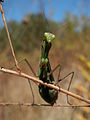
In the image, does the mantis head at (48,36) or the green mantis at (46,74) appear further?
the mantis head at (48,36)

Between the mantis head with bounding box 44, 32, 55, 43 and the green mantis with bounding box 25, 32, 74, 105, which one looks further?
the mantis head with bounding box 44, 32, 55, 43

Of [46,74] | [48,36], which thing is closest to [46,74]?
[46,74]

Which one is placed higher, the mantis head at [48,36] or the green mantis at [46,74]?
the mantis head at [48,36]

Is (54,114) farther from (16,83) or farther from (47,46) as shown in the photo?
(47,46)

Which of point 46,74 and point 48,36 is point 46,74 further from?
point 48,36

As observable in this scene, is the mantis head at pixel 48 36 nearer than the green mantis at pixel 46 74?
No

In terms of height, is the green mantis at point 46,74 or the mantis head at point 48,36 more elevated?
the mantis head at point 48,36

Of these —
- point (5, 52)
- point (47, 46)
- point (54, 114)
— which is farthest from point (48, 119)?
point (47, 46)

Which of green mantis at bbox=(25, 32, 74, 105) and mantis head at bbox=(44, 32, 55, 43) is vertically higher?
mantis head at bbox=(44, 32, 55, 43)

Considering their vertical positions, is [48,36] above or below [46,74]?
above

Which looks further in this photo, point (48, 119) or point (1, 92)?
point (48, 119)

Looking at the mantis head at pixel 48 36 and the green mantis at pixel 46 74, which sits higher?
the mantis head at pixel 48 36
